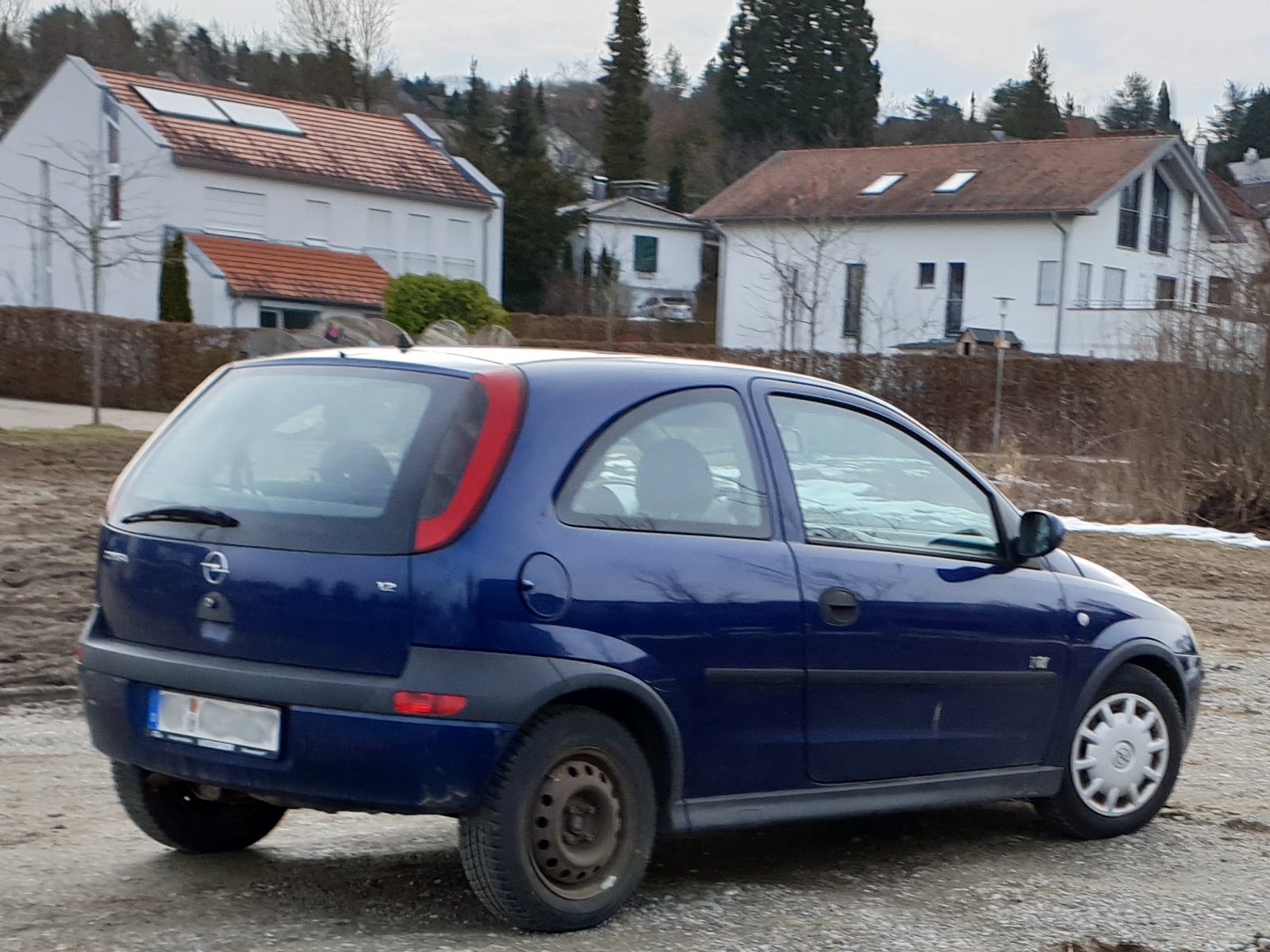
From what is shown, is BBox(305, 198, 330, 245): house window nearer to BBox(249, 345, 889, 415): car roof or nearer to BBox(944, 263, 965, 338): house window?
BBox(944, 263, 965, 338): house window

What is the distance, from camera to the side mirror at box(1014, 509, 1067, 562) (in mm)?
5801

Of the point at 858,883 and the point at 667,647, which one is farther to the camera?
the point at 858,883

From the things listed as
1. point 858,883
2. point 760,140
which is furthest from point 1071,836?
point 760,140

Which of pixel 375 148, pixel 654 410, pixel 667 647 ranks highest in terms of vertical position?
pixel 375 148

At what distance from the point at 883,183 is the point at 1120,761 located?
51436 millimetres

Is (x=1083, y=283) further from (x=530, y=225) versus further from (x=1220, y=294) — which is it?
(x=1220, y=294)

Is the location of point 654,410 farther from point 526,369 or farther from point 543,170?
point 543,170

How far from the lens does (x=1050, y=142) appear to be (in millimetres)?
53906

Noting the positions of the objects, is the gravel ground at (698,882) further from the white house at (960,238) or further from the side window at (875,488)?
the white house at (960,238)

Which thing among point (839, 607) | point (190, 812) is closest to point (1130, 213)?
point (839, 607)

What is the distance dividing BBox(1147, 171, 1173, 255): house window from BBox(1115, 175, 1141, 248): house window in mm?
825

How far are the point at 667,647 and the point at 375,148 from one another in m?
48.8

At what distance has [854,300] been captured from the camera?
56219 millimetres

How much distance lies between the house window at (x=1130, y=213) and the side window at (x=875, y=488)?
48726 millimetres
